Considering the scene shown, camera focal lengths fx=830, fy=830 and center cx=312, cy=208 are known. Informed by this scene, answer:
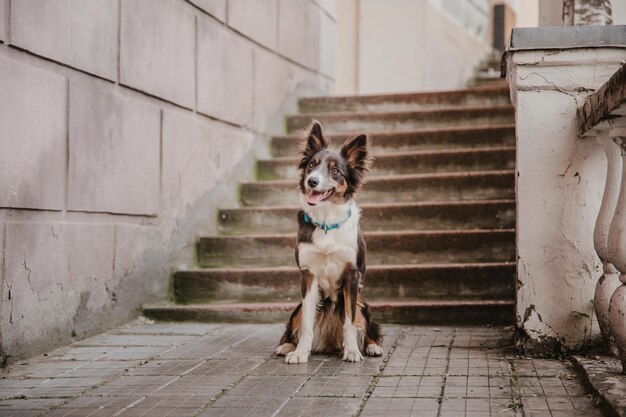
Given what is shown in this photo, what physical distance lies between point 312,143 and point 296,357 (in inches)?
50.3

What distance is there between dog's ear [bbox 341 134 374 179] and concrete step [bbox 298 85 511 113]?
13.8ft

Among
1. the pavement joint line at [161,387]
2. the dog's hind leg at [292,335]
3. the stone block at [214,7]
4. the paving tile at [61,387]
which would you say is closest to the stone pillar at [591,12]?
the dog's hind leg at [292,335]

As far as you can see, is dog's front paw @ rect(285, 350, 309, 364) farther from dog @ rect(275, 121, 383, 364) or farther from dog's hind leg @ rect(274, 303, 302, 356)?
dog's hind leg @ rect(274, 303, 302, 356)

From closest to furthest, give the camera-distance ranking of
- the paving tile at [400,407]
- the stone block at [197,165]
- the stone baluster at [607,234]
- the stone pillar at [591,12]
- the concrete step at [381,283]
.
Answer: the paving tile at [400,407] < the stone baluster at [607,234] < the stone pillar at [591,12] < the concrete step at [381,283] < the stone block at [197,165]

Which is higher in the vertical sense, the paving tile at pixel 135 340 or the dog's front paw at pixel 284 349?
A: the dog's front paw at pixel 284 349

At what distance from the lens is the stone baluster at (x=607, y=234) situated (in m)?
4.21

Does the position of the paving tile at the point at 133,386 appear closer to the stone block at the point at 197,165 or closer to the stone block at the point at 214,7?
the stone block at the point at 197,165

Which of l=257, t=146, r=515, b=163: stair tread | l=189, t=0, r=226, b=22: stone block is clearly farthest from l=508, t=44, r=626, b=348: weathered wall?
l=189, t=0, r=226, b=22: stone block

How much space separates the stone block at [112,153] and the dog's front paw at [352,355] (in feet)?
6.73

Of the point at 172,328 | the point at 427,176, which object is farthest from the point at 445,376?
the point at 427,176

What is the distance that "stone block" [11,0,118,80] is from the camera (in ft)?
16.1

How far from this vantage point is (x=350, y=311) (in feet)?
15.9

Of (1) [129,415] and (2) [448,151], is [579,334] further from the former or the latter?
(2) [448,151]

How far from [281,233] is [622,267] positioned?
3.96 m
